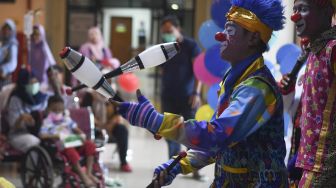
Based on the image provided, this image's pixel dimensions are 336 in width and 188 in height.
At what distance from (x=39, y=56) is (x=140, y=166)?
241 cm

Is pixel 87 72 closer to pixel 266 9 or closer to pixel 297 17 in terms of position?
pixel 266 9

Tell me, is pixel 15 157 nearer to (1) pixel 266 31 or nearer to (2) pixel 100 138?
(2) pixel 100 138

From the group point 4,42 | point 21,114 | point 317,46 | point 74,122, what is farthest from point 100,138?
point 317,46

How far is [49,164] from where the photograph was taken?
514 centimetres

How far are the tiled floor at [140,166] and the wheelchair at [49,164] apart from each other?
0.36 metres

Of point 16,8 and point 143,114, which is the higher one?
point 16,8

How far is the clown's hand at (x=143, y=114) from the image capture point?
1900 millimetres

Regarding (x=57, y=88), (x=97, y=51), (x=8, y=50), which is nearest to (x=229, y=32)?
(x=57, y=88)

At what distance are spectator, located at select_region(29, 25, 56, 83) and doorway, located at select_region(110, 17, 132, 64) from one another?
17.8 feet

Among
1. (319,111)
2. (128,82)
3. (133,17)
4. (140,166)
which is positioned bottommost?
(140,166)

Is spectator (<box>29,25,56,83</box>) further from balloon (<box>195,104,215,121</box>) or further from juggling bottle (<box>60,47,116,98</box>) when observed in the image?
juggling bottle (<box>60,47,116,98</box>)

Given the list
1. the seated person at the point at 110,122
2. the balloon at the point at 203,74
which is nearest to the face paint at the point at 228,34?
the balloon at the point at 203,74

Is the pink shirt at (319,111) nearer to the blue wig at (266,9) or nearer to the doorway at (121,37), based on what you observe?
the blue wig at (266,9)

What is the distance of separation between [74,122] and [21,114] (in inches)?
21.3
